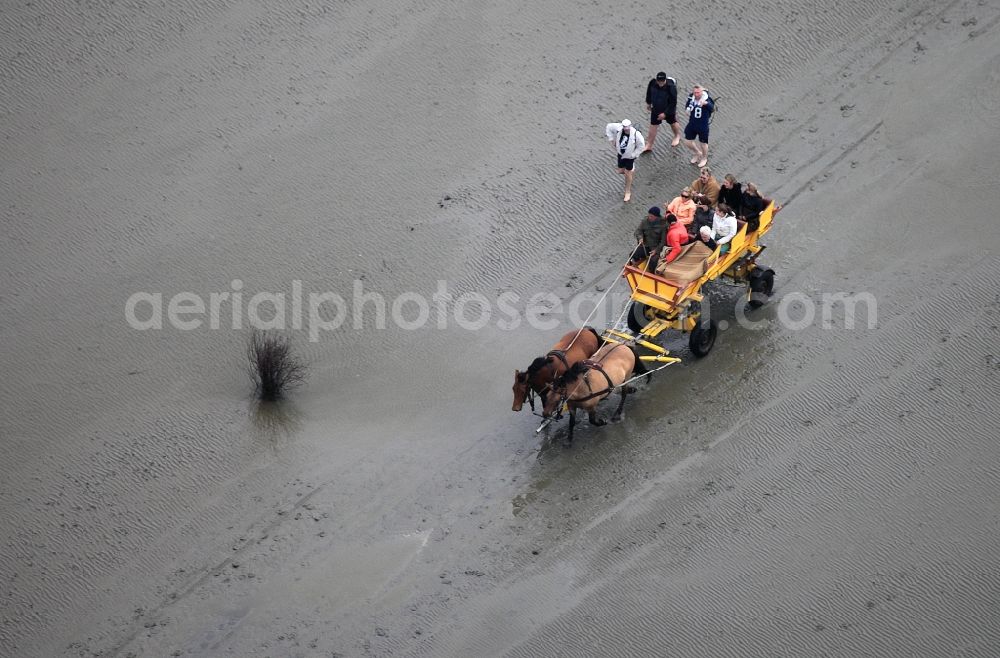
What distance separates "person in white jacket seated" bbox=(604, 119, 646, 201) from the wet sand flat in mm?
505

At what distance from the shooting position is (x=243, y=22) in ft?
63.4

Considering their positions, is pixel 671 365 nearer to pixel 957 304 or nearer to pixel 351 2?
pixel 957 304

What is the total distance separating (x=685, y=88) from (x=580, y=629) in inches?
371

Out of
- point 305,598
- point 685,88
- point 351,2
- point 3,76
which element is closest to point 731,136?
point 685,88

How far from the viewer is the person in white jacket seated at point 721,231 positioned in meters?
14.1

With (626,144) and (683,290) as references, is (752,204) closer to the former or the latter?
(683,290)

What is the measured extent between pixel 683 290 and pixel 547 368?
74.6 inches

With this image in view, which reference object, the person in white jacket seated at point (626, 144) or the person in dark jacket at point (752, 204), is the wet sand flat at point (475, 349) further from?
the person in dark jacket at point (752, 204)

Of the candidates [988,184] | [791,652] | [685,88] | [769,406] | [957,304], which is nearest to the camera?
[791,652]

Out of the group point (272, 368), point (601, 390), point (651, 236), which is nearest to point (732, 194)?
point (651, 236)

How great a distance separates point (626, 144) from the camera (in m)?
16.1

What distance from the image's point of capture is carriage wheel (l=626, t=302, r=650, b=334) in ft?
47.2

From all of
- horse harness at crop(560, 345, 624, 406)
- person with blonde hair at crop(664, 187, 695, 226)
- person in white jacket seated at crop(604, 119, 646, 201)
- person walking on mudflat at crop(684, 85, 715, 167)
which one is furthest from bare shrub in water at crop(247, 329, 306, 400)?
person walking on mudflat at crop(684, 85, 715, 167)

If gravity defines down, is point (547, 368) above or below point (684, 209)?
below
